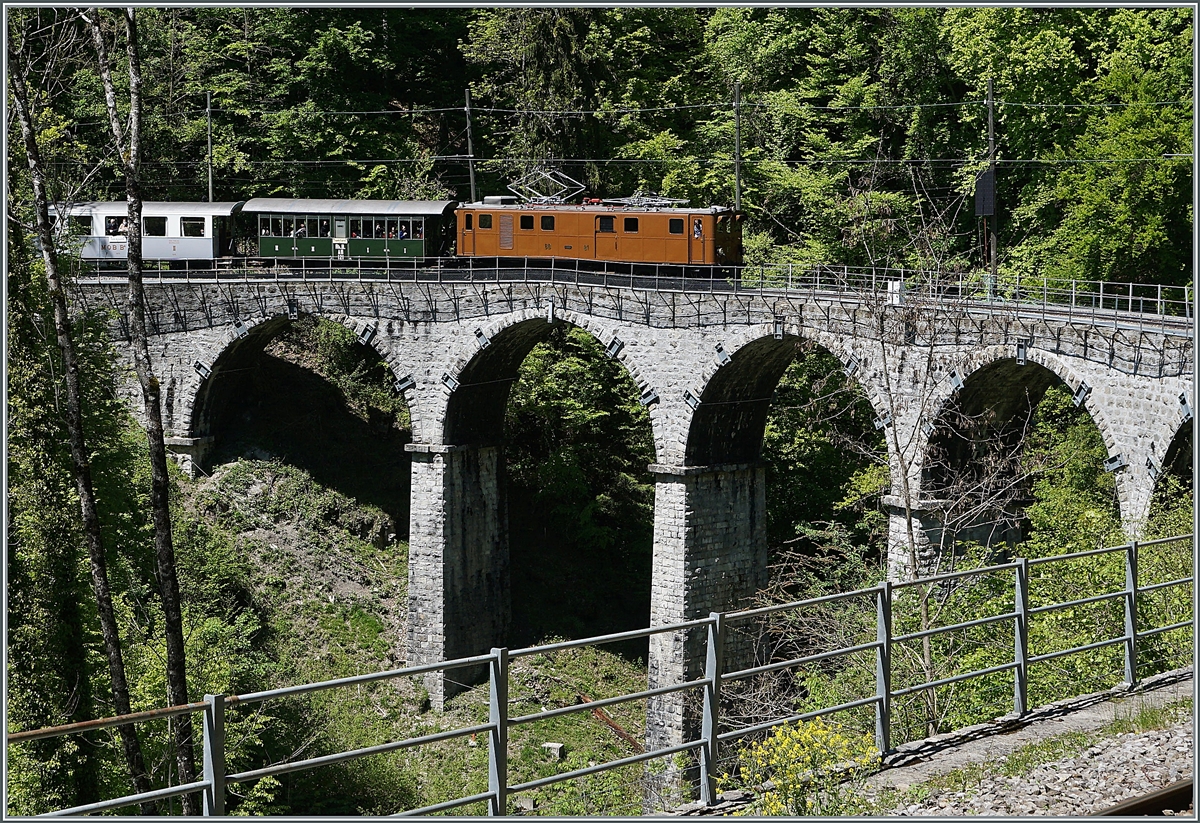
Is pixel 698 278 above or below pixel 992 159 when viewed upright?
below

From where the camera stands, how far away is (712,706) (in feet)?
27.6

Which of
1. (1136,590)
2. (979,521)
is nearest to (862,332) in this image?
(979,521)

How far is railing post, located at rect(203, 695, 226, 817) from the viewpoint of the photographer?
6.77m

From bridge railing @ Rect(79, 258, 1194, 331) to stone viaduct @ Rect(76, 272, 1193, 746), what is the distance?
32 cm

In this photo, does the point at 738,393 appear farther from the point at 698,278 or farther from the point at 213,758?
the point at 213,758

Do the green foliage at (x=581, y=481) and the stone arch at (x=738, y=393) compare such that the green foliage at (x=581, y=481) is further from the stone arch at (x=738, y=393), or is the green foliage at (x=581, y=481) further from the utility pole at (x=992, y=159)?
the utility pole at (x=992, y=159)

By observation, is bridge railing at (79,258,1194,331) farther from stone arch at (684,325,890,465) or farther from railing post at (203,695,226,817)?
railing post at (203,695,226,817)

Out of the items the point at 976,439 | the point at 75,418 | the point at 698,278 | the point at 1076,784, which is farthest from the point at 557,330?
the point at 1076,784

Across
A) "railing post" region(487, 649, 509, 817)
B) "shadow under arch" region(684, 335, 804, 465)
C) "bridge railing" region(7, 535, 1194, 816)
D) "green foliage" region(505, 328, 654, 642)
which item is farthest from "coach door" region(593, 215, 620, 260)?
"railing post" region(487, 649, 509, 817)

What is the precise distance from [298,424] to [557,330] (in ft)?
25.7

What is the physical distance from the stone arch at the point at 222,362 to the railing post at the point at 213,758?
26650 mm

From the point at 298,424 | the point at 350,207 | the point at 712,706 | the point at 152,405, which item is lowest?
the point at 298,424

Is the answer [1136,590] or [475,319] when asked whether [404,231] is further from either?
[1136,590]

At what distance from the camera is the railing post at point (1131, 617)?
998 cm
